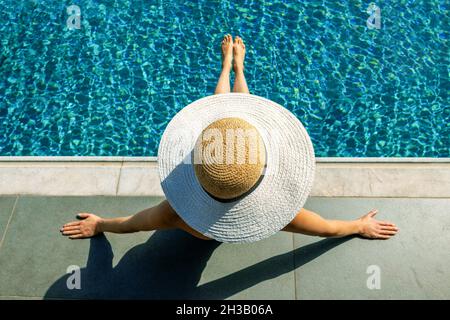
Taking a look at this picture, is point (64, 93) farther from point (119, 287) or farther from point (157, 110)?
point (119, 287)

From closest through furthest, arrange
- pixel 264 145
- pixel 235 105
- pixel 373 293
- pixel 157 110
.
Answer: pixel 264 145 → pixel 235 105 → pixel 373 293 → pixel 157 110

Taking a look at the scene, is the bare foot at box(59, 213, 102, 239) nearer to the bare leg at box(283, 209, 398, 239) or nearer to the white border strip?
the white border strip

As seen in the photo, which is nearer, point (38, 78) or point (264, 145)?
point (264, 145)

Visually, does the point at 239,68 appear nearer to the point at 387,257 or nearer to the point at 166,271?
the point at 166,271

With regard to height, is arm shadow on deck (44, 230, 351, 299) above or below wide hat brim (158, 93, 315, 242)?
below

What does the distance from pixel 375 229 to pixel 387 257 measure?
269mm

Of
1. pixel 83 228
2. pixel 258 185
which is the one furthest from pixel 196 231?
pixel 83 228

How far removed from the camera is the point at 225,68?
4789 mm

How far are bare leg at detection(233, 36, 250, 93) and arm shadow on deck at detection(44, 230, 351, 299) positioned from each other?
153 cm

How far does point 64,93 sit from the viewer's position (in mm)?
5824

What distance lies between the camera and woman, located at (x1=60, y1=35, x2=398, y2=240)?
11.5ft

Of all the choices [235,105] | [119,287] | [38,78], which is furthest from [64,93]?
[235,105]

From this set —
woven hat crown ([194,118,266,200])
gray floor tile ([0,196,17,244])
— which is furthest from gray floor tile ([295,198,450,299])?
gray floor tile ([0,196,17,244])

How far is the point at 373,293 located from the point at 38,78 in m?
4.87
